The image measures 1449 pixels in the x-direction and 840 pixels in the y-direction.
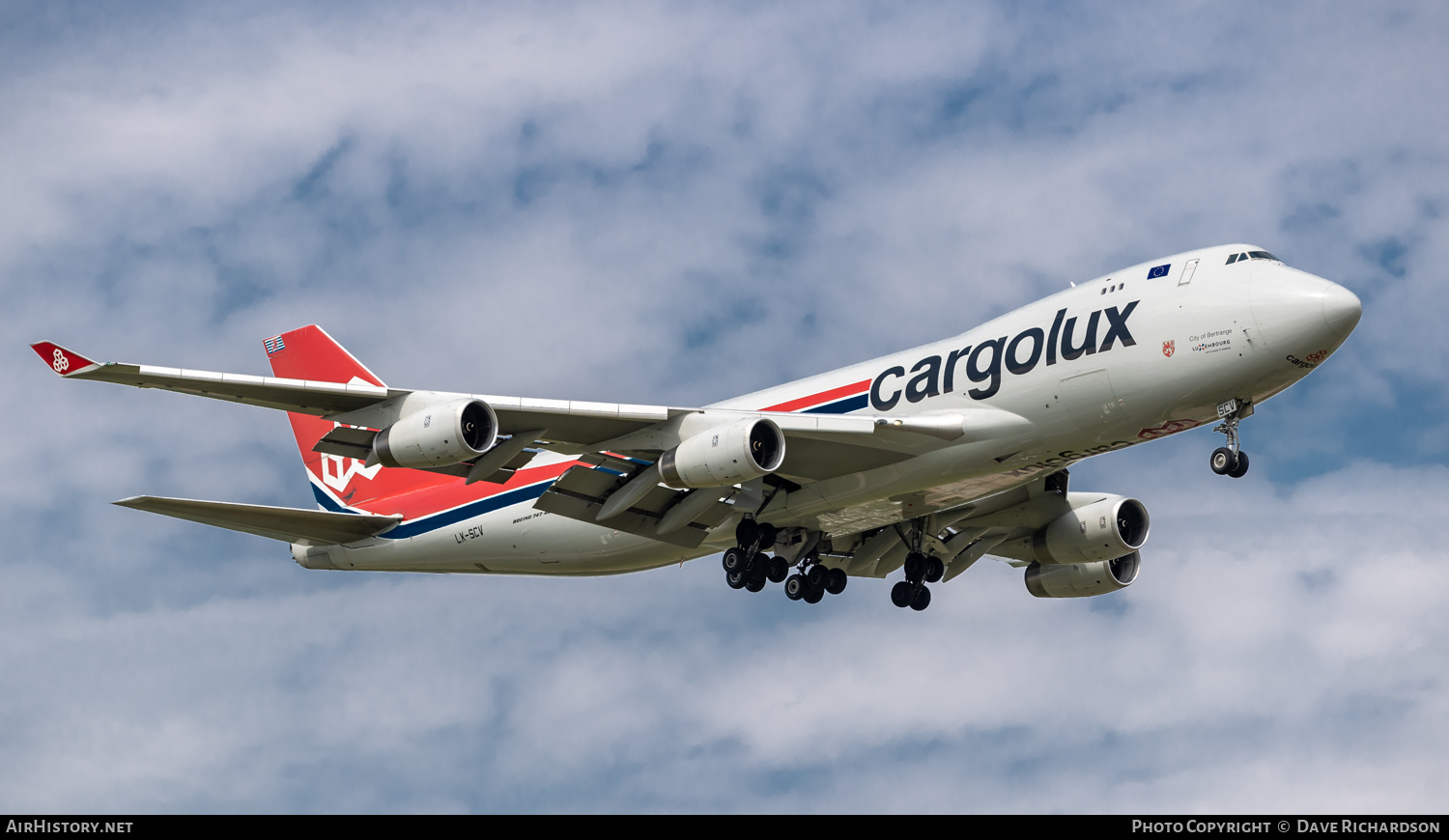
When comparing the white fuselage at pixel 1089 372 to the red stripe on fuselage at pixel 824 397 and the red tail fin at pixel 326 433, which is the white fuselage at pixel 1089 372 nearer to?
the red stripe on fuselage at pixel 824 397

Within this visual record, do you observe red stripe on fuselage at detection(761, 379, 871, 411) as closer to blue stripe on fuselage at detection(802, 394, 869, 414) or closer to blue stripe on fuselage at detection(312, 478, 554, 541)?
blue stripe on fuselage at detection(802, 394, 869, 414)

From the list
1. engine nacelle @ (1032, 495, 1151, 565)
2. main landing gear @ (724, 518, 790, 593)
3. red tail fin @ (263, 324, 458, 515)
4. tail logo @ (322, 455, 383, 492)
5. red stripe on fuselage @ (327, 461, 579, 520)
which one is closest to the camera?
main landing gear @ (724, 518, 790, 593)

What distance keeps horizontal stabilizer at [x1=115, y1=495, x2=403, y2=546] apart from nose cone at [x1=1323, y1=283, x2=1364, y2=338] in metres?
23.1

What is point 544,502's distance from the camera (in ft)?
107

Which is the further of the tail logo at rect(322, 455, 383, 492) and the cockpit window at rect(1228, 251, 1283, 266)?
the tail logo at rect(322, 455, 383, 492)

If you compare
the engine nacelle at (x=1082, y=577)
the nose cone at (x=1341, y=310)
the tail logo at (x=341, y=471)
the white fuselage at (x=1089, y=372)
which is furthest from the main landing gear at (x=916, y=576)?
the tail logo at (x=341, y=471)

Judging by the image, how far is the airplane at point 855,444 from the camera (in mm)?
27250

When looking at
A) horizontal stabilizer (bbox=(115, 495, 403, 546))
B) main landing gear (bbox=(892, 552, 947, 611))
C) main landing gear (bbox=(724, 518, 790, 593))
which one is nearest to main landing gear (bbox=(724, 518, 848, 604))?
main landing gear (bbox=(724, 518, 790, 593))

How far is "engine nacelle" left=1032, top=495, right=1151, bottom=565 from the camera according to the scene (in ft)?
118

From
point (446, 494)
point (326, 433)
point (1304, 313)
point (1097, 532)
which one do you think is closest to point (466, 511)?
point (446, 494)

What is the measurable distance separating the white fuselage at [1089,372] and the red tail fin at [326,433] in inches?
476

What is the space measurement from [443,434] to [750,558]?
8.63 metres
